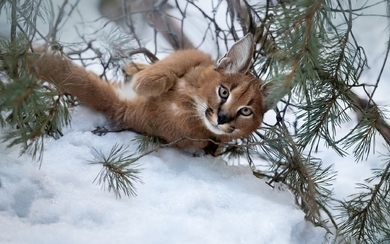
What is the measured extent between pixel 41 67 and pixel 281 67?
0.59 m

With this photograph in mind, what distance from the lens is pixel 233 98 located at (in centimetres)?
165

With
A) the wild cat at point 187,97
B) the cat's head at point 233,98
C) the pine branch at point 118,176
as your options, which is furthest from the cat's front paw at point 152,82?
the pine branch at point 118,176

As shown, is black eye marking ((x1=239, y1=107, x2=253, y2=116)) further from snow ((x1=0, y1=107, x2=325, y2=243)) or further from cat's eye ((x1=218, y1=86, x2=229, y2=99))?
snow ((x1=0, y1=107, x2=325, y2=243))

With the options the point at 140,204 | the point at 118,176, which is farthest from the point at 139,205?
the point at 118,176

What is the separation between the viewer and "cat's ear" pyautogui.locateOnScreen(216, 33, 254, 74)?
1.57 meters

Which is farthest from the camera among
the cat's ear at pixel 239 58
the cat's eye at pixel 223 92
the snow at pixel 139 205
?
the cat's eye at pixel 223 92

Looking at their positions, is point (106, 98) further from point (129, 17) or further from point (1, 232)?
point (1, 232)

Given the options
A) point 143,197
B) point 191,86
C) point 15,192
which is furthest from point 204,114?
point 15,192

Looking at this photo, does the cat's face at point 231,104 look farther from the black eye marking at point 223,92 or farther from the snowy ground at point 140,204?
the snowy ground at point 140,204

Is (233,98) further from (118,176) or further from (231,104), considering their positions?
(118,176)

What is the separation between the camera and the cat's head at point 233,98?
5.37ft

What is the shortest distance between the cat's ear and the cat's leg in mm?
151

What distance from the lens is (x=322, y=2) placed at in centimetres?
109

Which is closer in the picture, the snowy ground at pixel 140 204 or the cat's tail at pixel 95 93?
the snowy ground at pixel 140 204
